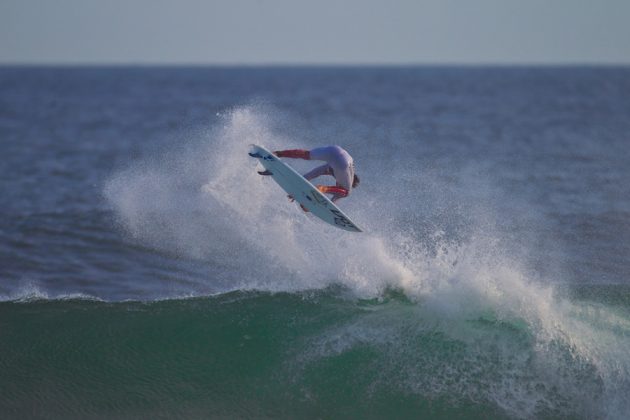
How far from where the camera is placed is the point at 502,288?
11.5 m

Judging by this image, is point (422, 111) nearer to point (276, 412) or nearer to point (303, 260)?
point (303, 260)

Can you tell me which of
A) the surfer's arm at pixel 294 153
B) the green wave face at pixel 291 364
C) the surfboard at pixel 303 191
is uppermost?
the surfer's arm at pixel 294 153

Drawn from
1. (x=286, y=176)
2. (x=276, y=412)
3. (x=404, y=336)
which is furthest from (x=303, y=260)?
(x=276, y=412)

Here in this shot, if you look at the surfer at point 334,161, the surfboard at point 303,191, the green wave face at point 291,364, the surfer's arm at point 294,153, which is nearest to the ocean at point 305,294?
the green wave face at point 291,364

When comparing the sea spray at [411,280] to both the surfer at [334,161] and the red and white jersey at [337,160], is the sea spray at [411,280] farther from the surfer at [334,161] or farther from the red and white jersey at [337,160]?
the red and white jersey at [337,160]

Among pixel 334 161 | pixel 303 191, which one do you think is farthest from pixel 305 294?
pixel 334 161

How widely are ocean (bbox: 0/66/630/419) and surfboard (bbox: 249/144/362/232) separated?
1.11 meters

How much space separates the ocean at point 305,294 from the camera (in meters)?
9.84

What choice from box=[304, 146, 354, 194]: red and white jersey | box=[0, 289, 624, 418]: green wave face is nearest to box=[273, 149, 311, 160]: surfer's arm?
box=[304, 146, 354, 194]: red and white jersey

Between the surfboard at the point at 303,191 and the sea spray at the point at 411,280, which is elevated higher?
the surfboard at the point at 303,191

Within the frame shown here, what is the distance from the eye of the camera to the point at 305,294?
1249 cm

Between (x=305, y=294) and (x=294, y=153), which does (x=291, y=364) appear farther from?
(x=294, y=153)

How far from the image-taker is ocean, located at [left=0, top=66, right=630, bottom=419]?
9.84 meters

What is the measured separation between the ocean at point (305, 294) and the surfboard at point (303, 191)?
1114mm
